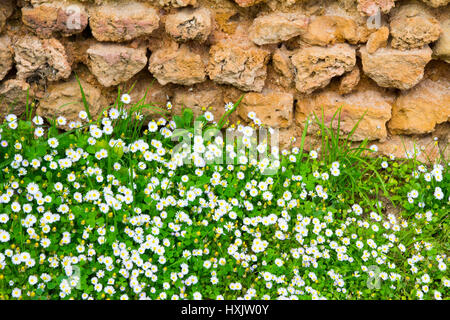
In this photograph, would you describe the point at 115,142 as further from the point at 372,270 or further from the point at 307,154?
the point at 372,270

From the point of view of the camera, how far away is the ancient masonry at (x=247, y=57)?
3.25 meters

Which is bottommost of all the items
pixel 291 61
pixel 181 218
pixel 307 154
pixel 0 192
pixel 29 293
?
pixel 29 293

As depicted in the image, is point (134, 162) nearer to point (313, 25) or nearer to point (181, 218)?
point (181, 218)

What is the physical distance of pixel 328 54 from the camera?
337cm

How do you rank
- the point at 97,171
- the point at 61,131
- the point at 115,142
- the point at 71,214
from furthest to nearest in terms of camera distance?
1. the point at 61,131
2. the point at 115,142
3. the point at 97,171
4. the point at 71,214

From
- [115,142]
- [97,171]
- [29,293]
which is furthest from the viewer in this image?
[115,142]

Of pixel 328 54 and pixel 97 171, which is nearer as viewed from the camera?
pixel 97 171

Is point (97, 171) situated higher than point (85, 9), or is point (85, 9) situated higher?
point (85, 9)

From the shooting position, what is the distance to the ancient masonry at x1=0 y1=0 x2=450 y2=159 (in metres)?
3.25

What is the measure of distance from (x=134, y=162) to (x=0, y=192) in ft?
2.85

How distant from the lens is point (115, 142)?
131 inches

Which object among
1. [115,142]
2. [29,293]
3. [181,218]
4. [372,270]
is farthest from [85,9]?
[372,270]

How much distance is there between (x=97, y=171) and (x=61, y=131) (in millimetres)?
687

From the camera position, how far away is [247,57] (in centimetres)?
340
